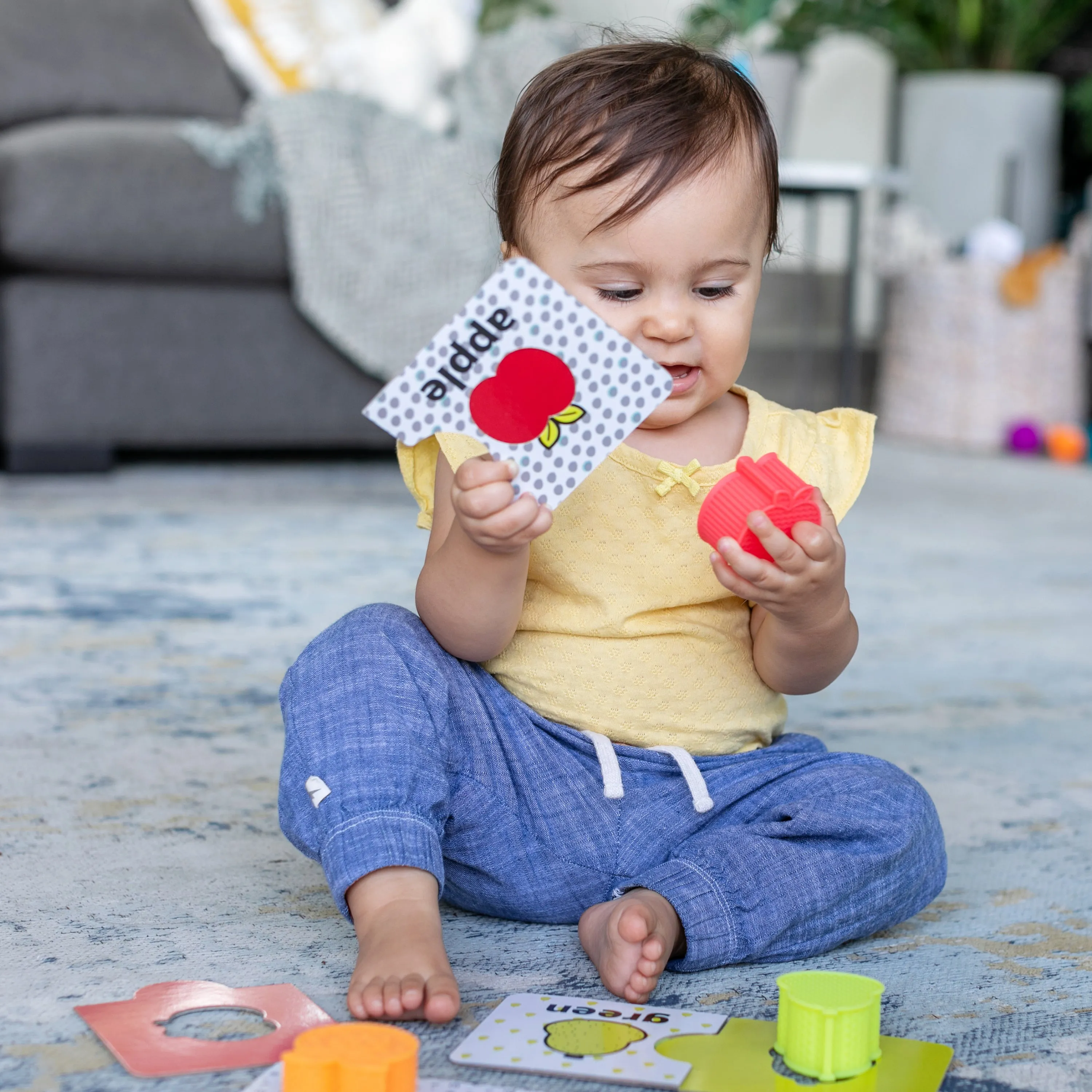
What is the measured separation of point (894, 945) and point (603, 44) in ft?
1.77

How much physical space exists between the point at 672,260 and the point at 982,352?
2726mm

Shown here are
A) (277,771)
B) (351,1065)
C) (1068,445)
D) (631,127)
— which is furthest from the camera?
(1068,445)

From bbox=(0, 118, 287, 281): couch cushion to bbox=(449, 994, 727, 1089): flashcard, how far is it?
1.75 m

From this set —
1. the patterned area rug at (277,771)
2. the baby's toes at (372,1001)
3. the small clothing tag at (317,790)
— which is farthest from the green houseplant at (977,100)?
the baby's toes at (372,1001)

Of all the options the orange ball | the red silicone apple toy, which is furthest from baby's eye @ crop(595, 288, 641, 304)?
the orange ball

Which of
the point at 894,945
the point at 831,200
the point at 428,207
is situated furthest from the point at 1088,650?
the point at 831,200

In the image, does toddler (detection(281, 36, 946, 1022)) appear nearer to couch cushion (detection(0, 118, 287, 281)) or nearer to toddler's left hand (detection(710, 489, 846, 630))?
toddler's left hand (detection(710, 489, 846, 630))

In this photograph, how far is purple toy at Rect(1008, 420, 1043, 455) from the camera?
320cm

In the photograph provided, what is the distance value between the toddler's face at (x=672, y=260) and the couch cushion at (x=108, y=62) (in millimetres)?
1906

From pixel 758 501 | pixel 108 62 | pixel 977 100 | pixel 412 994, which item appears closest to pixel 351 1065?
pixel 412 994

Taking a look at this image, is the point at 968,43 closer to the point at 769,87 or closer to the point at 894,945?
the point at 769,87

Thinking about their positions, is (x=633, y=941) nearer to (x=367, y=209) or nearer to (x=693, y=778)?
(x=693, y=778)

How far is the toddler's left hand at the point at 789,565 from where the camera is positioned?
0.67 m

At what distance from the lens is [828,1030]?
1.78ft
